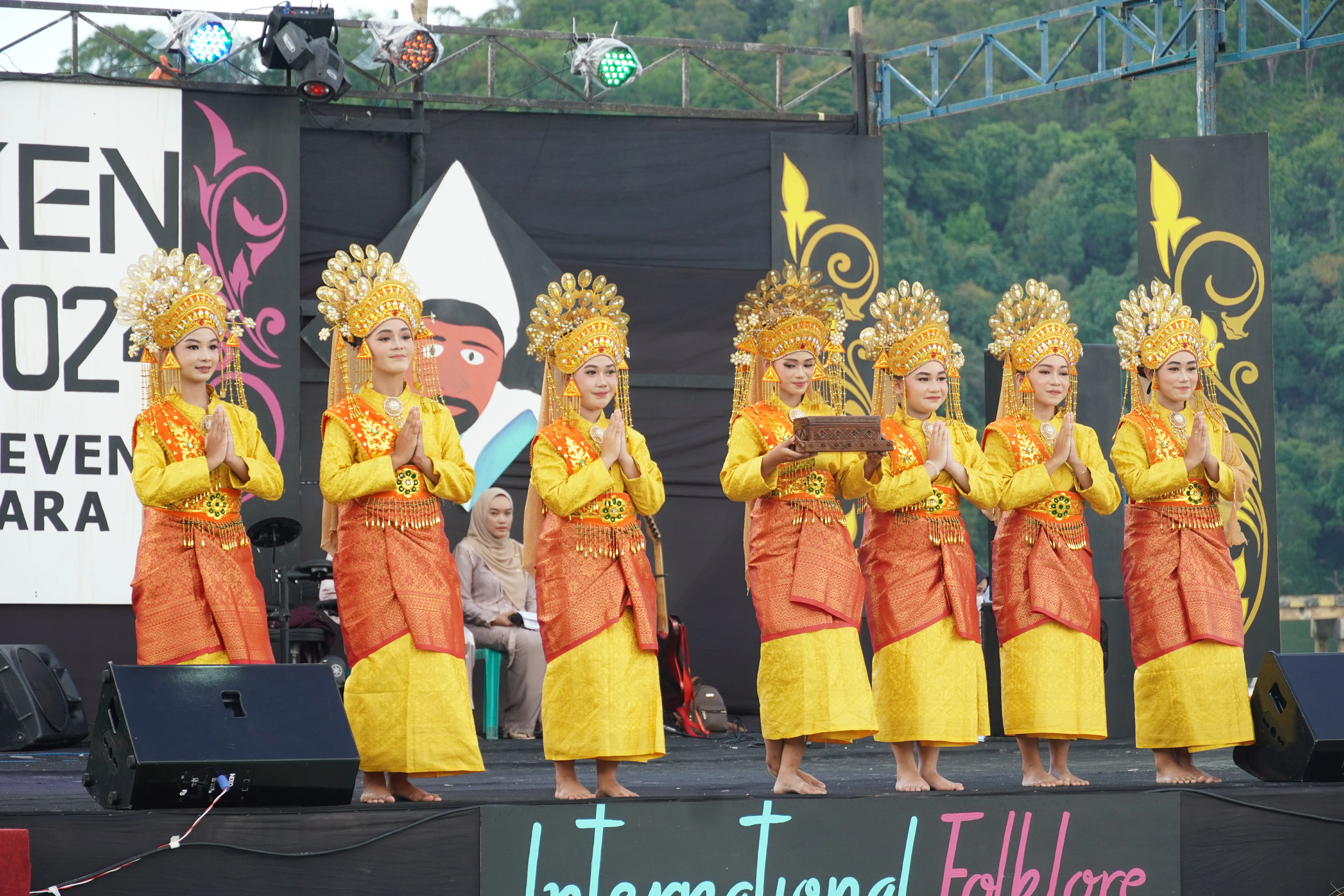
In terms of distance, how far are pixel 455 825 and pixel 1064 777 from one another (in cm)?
185

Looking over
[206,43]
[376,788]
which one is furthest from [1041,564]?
[206,43]

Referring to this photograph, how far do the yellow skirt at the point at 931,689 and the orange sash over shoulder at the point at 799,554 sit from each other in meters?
0.18

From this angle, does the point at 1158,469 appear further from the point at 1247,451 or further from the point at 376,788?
the point at 1247,451

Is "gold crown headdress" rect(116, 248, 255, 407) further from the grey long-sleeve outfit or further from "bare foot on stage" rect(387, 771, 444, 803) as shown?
the grey long-sleeve outfit

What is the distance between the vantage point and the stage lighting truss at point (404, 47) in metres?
7.28

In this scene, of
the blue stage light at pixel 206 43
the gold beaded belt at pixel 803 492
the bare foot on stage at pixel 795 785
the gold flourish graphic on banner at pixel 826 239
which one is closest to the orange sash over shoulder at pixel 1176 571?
the gold beaded belt at pixel 803 492

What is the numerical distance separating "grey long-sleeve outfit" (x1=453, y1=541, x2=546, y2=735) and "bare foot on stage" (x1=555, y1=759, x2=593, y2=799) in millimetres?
2720

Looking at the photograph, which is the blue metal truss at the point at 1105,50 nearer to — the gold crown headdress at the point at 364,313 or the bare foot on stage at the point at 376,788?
the gold crown headdress at the point at 364,313

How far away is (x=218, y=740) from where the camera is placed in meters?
3.56

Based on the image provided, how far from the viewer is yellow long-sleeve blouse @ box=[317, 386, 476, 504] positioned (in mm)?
4027

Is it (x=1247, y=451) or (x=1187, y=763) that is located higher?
(x=1247, y=451)

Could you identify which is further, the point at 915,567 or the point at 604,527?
the point at 915,567

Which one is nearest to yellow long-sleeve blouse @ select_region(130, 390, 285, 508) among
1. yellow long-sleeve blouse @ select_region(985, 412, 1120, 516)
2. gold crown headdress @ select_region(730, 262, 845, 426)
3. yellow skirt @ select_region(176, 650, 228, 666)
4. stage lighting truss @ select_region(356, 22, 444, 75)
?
yellow skirt @ select_region(176, 650, 228, 666)

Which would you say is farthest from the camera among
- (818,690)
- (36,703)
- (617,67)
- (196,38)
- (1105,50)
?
(1105,50)
